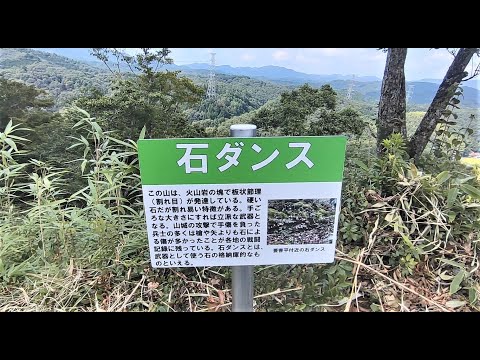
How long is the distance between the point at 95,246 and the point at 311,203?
919 mm

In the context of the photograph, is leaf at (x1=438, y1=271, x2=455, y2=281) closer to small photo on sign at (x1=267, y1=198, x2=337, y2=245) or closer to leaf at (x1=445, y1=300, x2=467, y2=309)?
leaf at (x1=445, y1=300, x2=467, y2=309)

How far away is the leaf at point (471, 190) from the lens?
148cm

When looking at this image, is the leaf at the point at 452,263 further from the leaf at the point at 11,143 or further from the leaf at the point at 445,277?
the leaf at the point at 11,143

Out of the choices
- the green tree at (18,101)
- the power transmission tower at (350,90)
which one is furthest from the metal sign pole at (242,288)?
the green tree at (18,101)

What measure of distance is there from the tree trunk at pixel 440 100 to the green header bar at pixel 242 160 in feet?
2.46

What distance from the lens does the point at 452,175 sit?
1579 millimetres

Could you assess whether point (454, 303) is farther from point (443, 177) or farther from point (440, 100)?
point (440, 100)

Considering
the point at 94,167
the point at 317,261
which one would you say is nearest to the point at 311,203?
the point at 317,261

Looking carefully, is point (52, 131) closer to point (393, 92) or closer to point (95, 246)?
point (95, 246)

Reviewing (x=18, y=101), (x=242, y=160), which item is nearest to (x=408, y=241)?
(x=242, y=160)

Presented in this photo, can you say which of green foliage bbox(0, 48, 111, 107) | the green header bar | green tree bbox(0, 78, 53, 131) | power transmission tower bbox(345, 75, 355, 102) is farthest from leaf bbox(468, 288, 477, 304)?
green tree bbox(0, 78, 53, 131)

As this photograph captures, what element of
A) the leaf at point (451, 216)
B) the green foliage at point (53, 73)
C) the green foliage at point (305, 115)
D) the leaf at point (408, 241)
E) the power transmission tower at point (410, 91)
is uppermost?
the green foliage at point (53, 73)

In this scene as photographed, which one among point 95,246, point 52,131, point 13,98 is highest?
point 13,98

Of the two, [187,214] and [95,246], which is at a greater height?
[187,214]
